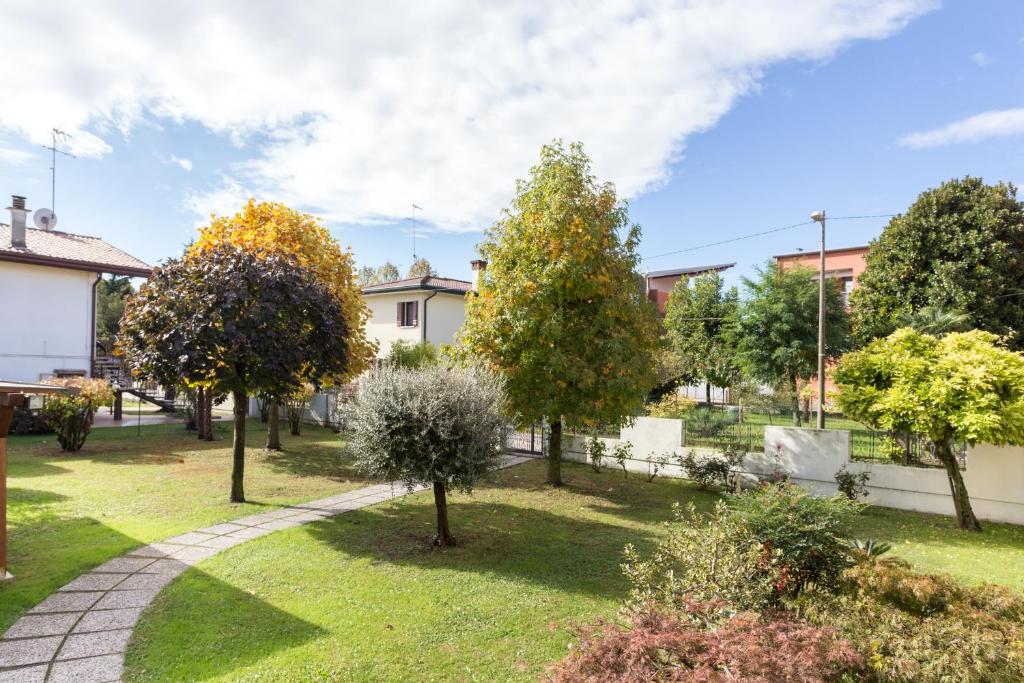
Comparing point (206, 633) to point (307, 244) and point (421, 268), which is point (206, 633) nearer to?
point (307, 244)

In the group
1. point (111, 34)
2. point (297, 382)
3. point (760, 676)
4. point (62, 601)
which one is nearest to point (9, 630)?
point (62, 601)

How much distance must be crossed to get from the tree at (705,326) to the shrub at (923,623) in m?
20.7

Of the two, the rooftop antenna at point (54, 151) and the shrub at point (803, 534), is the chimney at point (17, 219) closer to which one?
the rooftop antenna at point (54, 151)

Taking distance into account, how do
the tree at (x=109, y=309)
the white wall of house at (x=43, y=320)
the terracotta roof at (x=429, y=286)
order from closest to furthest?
the white wall of house at (x=43, y=320) → the terracotta roof at (x=429, y=286) → the tree at (x=109, y=309)

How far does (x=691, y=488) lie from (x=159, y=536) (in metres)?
10.3

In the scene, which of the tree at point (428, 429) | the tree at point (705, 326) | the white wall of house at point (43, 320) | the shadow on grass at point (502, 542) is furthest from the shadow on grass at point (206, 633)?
the tree at point (705, 326)

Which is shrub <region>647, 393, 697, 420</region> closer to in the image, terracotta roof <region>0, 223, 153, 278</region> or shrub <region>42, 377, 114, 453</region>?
Answer: shrub <region>42, 377, 114, 453</region>

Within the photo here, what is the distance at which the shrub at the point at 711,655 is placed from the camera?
2852 mm

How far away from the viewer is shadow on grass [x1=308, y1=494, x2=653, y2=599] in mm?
6562

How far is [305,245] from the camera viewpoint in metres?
13.6

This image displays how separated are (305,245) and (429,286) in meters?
11.7

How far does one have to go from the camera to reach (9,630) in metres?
4.67

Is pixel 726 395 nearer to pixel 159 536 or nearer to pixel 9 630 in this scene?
pixel 159 536

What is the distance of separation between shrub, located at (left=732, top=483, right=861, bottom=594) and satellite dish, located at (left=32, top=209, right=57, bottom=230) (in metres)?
31.3
